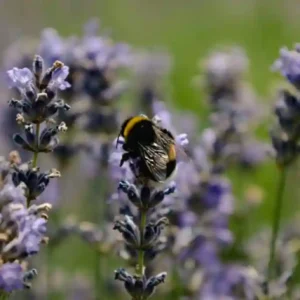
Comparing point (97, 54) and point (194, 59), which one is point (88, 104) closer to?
point (97, 54)

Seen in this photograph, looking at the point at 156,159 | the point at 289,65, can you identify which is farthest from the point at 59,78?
the point at 289,65

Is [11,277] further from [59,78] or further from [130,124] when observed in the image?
[130,124]

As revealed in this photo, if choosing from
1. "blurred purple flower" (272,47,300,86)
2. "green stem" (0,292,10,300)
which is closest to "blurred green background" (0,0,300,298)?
"blurred purple flower" (272,47,300,86)

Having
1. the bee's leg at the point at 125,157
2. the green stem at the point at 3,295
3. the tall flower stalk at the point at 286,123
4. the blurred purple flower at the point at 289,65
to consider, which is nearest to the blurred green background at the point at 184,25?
the tall flower stalk at the point at 286,123

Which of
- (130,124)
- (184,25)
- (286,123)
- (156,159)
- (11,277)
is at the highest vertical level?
(184,25)

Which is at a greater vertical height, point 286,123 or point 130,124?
point 286,123

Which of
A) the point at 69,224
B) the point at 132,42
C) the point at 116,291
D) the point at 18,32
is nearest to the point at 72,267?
the point at 116,291
